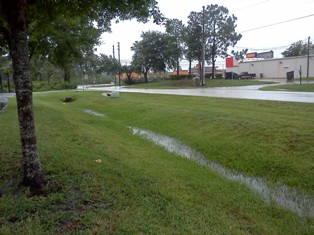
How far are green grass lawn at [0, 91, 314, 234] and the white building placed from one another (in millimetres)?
48266

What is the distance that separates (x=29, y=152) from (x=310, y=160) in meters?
5.94

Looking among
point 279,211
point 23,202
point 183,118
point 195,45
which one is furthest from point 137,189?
point 195,45

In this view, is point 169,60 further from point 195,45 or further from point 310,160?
point 310,160

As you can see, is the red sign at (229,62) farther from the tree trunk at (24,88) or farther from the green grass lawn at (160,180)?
the tree trunk at (24,88)

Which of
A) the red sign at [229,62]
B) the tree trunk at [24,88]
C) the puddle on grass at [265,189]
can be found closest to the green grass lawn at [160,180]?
the puddle on grass at [265,189]

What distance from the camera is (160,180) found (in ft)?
18.2

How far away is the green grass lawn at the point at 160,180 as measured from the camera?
3.81 metres

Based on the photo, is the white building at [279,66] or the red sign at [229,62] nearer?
the white building at [279,66]

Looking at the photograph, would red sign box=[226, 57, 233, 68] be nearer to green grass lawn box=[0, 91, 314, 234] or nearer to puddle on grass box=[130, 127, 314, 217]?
green grass lawn box=[0, 91, 314, 234]

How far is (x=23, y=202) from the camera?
4105 millimetres

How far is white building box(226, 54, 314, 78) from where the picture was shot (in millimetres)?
53656

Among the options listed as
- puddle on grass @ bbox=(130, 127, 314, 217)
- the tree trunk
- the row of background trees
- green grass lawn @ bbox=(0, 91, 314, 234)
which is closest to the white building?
the row of background trees

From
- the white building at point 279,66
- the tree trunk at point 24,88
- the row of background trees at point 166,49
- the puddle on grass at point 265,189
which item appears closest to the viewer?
the tree trunk at point 24,88

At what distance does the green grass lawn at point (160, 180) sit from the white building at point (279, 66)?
48266mm
